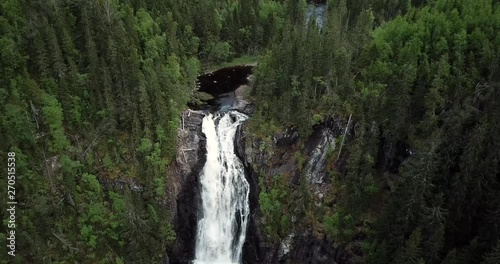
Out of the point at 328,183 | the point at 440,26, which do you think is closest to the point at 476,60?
the point at 440,26

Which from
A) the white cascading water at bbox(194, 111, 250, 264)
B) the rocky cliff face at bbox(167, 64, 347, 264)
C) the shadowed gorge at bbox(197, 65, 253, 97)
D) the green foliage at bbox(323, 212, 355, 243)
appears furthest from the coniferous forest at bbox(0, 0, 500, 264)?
the shadowed gorge at bbox(197, 65, 253, 97)

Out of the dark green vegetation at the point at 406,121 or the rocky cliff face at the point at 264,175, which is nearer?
the dark green vegetation at the point at 406,121

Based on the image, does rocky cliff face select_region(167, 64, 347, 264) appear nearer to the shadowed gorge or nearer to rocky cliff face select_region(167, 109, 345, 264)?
rocky cliff face select_region(167, 109, 345, 264)

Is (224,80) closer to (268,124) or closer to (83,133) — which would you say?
(268,124)

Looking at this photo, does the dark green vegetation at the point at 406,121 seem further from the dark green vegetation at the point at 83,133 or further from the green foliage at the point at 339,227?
the dark green vegetation at the point at 83,133

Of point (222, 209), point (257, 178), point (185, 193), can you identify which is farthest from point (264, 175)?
A: point (185, 193)

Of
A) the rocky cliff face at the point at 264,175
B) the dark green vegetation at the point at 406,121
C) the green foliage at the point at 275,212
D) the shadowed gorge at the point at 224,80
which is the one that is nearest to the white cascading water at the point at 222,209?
the rocky cliff face at the point at 264,175
